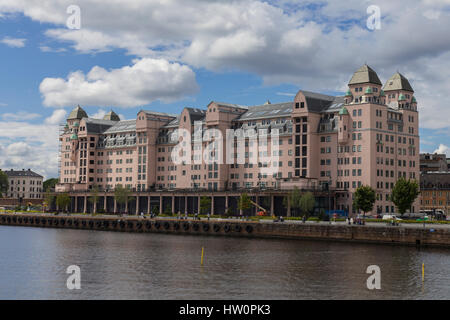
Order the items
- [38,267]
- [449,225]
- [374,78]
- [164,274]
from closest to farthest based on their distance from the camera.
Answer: [164,274] < [38,267] < [449,225] < [374,78]

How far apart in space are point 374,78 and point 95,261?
354 feet

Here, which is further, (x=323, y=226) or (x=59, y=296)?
(x=323, y=226)

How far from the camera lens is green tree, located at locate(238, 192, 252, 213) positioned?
547 ft

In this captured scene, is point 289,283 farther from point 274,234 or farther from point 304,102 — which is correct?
point 304,102

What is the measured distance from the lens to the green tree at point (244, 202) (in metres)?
167

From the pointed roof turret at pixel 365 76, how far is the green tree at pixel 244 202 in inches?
1595

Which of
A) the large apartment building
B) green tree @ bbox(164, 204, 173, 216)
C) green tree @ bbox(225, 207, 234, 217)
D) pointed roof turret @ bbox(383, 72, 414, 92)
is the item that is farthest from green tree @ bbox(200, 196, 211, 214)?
pointed roof turret @ bbox(383, 72, 414, 92)

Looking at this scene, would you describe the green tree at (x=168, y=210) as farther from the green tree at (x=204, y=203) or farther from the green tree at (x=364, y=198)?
the green tree at (x=364, y=198)

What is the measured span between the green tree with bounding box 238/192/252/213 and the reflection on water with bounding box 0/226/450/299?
55.5 metres

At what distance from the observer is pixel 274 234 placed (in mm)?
125812

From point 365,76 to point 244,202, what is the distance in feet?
149

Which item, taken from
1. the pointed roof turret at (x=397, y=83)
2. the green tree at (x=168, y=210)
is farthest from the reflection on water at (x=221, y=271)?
the pointed roof turret at (x=397, y=83)
